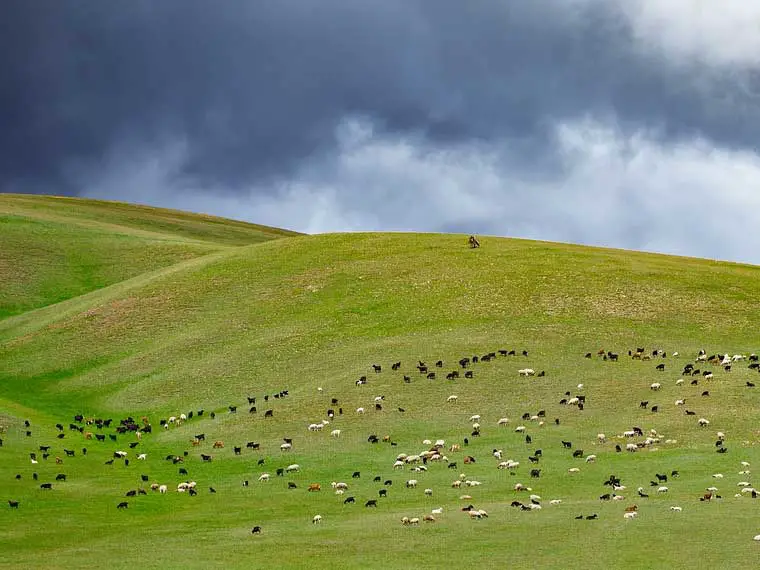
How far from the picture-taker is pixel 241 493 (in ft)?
143

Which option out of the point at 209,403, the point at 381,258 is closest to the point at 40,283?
the point at 381,258

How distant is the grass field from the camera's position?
33438 millimetres

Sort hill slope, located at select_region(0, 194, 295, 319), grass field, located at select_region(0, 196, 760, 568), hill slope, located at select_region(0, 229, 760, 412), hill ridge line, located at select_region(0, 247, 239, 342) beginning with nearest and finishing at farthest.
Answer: grass field, located at select_region(0, 196, 760, 568)
hill slope, located at select_region(0, 229, 760, 412)
hill ridge line, located at select_region(0, 247, 239, 342)
hill slope, located at select_region(0, 194, 295, 319)

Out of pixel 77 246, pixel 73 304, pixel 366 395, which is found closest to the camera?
pixel 366 395

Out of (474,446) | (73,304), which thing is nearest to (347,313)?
(73,304)

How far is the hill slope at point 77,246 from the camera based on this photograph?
10712cm

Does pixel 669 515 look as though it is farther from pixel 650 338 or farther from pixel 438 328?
pixel 438 328

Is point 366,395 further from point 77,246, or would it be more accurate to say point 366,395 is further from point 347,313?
point 77,246

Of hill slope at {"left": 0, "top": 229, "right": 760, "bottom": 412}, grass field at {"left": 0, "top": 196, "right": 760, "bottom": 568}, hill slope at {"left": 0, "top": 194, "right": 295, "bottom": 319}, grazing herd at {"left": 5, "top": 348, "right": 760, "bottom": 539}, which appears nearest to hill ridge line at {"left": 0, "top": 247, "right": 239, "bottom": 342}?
hill slope at {"left": 0, "top": 229, "right": 760, "bottom": 412}

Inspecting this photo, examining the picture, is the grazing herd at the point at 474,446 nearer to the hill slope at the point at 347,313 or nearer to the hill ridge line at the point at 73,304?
the hill slope at the point at 347,313

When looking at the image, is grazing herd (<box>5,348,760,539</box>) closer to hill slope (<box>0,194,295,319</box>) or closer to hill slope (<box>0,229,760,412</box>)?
hill slope (<box>0,229,760,412</box>)

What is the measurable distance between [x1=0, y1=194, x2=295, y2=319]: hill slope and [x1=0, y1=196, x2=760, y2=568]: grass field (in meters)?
0.52

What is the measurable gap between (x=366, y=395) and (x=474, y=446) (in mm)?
11809

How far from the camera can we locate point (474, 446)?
1944 inches
